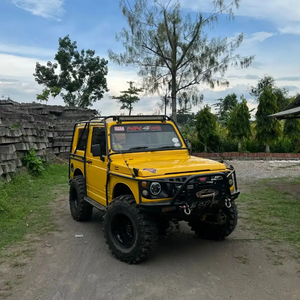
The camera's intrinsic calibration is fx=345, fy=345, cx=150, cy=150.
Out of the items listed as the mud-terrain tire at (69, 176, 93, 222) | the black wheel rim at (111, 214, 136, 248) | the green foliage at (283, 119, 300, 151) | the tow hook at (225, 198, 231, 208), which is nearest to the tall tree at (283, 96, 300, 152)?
the green foliage at (283, 119, 300, 151)

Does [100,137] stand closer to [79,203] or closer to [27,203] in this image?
[79,203]

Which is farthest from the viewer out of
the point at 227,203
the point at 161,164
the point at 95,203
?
the point at 95,203

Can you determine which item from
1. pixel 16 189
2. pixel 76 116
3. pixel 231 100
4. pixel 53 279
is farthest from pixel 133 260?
pixel 231 100

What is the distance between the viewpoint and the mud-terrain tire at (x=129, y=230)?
4.51 metres

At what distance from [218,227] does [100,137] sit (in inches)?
98.7

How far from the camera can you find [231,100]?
4297 centimetres

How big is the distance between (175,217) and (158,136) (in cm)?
188

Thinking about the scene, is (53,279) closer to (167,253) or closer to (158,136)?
(167,253)

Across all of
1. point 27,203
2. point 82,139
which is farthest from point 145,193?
point 27,203

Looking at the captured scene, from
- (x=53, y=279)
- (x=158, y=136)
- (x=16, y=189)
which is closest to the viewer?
(x=53, y=279)

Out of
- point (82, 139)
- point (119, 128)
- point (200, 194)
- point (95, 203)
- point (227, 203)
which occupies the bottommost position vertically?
point (95, 203)

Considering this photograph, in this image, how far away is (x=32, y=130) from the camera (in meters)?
12.9

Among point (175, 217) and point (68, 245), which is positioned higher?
point (175, 217)

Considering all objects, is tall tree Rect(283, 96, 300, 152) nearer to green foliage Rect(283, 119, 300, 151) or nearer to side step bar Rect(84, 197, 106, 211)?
green foliage Rect(283, 119, 300, 151)
